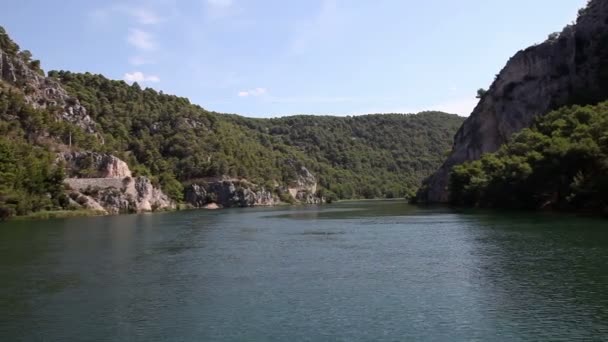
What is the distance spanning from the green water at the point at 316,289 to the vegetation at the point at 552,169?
1950 centimetres

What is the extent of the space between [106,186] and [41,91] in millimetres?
37336

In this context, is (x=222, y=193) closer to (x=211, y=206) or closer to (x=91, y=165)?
(x=211, y=206)

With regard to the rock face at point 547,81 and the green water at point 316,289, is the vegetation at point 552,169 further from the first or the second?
the green water at point 316,289

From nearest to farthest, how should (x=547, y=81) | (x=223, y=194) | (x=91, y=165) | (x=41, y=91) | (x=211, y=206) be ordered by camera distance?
(x=547, y=81) → (x=91, y=165) → (x=41, y=91) → (x=211, y=206) → (x=223, y=194)

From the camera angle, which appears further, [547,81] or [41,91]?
[41,91]

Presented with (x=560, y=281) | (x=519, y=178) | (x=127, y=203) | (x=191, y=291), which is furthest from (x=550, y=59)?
(x=191, y=291)

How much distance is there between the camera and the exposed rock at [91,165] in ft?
436

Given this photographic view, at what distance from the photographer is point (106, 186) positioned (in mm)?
131250

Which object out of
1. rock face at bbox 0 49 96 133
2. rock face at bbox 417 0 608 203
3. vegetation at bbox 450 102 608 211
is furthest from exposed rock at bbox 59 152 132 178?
rock face at bbox 417 0 608 203

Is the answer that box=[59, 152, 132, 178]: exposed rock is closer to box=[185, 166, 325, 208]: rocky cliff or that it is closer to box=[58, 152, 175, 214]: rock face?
box=[58, 152, 175, 214]: rock face

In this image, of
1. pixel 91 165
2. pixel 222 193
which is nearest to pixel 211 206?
pixel 222 193

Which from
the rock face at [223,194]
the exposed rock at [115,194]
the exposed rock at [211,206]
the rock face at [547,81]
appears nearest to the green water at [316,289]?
the rock face at [547,81]

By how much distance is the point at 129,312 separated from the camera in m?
25.0

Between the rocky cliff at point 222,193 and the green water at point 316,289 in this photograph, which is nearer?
the green water at point 316,289
